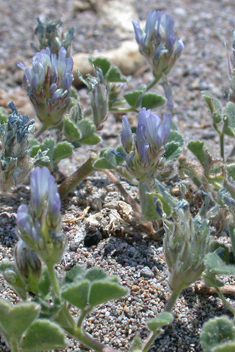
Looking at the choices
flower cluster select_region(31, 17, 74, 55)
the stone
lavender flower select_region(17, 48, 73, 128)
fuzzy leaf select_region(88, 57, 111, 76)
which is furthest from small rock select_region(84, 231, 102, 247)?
the stone

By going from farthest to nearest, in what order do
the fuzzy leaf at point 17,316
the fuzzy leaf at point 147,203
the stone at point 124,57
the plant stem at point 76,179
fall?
1. the stone at point 124,57
2. the plant stem at point 76,179
3. the fuzzy leaf at point 147,203
4. the fuzzy leaf at point 17,316

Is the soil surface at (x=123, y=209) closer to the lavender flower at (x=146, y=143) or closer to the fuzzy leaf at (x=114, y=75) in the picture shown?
the lavender flower at (x=146, y=143)

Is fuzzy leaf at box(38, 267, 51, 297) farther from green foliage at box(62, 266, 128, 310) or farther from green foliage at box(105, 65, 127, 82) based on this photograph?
green foliage at box(105, 65, 127, 82)

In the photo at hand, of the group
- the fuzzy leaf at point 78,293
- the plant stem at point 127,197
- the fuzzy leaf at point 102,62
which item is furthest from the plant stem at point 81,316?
the fuzzy leaf at point 102,62

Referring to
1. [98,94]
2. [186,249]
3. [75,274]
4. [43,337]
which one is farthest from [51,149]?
[43,337]

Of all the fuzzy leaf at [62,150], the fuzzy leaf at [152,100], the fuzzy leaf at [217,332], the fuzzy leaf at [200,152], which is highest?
the fuzzy leaf at [152,100]

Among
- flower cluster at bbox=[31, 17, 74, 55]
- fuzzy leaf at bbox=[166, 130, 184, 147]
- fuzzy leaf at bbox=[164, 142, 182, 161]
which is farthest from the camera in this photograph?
flower cluster at bbox=[31, 17, 74, 55]
